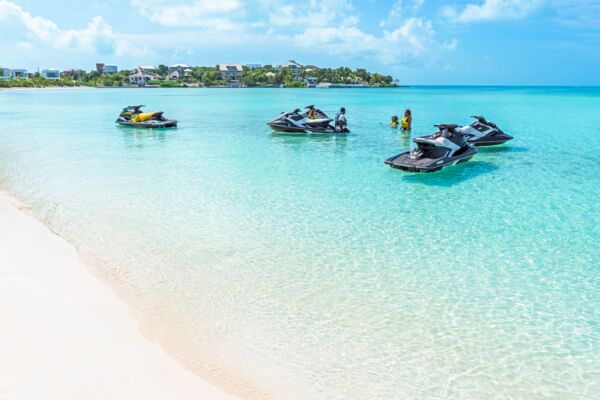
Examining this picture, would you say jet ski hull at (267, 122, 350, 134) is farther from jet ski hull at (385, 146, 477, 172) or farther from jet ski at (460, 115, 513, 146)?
jet ski hull at (385, 146, 477, 172)

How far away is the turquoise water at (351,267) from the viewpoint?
4.76 meters

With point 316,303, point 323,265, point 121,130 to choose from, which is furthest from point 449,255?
point 121,130

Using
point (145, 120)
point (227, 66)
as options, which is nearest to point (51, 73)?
point (227, 66)

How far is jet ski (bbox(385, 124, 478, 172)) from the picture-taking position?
1388 cm

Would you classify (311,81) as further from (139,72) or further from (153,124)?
(153,124)

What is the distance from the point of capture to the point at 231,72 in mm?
176250

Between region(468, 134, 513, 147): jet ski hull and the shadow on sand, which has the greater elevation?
region(468, 134, 513, 147): jet ski hull

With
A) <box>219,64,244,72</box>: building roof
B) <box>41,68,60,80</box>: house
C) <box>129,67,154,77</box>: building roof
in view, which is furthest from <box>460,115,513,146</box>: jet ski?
<box>41,68,60,80</box>: house

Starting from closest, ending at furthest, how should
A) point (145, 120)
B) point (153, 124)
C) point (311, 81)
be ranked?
point (153, 124)
point (145, 120)
point (311, 81)

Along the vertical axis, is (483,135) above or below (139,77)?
below

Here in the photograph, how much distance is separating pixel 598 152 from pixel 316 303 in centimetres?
1864

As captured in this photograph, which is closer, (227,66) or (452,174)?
(452,174)

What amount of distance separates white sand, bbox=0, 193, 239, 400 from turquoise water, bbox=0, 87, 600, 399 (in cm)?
33

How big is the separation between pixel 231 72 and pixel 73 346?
598ft
